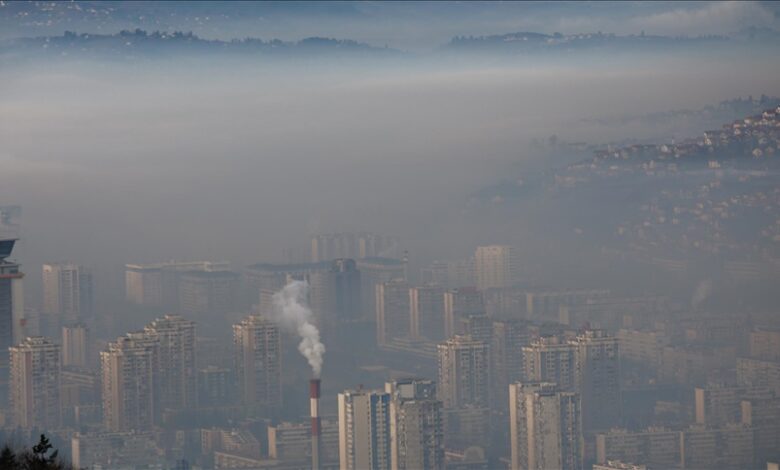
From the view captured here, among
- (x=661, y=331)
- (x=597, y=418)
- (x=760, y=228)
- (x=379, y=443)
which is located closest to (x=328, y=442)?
(x=379, y=443)

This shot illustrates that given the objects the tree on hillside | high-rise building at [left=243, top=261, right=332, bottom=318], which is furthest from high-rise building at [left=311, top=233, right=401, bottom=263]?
the tree on hillside

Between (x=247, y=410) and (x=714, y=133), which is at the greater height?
(x=714, y=133)

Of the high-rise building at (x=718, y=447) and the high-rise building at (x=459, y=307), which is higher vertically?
the high-rise building at (x=459, y=307)

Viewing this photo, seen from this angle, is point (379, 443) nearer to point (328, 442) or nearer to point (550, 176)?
point (328, 442)

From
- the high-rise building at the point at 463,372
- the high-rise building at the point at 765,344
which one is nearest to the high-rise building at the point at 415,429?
the high-rise building at the point at 463,372

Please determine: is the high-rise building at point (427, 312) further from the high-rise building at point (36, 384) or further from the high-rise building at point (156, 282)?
the high-rise building at point (36, 384)

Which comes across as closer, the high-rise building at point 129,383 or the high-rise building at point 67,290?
the high-rise building at point 129,383

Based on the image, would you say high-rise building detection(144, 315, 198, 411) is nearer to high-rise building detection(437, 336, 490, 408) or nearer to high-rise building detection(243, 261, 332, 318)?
high-rise building detection(243, 261, 332, 318)
